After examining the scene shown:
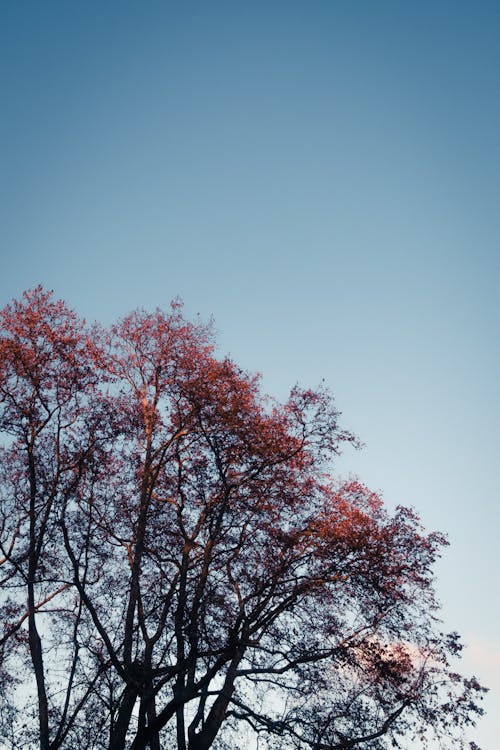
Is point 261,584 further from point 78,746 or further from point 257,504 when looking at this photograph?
point 78,746

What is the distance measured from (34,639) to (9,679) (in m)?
5.28

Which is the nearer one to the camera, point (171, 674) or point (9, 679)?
point (171, 674)

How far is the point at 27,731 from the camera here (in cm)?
1831

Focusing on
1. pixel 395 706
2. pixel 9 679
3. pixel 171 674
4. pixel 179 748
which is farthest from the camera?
pixel 9 679

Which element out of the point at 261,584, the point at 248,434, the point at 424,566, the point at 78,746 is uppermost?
the point at 248,434

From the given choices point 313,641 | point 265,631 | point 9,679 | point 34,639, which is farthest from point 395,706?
point 9,679

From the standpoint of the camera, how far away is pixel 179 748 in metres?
16.8

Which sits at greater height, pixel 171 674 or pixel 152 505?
pixel 152 505

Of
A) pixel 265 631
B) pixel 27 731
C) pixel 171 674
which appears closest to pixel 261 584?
pixel 265 631

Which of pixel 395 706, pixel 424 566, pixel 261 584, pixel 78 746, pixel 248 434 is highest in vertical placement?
pixel 248 434

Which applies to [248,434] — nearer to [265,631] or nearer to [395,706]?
[265,631]

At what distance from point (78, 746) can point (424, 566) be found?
1118cm

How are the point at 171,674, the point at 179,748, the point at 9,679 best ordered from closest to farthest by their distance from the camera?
the point at 171,674 < the point at 179,748 < the point at 9,679

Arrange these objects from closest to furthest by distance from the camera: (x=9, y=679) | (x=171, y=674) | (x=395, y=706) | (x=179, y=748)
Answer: (x=171, y=674) < (x=179, y=748) < (x=395, y=706) < (x=9, y=679)
